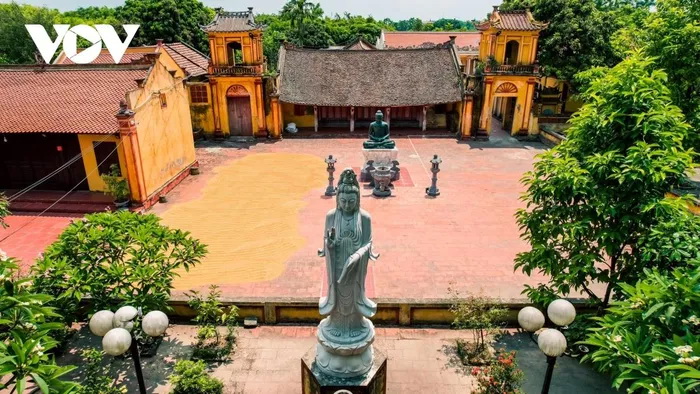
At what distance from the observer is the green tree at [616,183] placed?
7953 mm

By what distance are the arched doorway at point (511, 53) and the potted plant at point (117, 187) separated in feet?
82.4

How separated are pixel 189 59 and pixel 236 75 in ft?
14.5

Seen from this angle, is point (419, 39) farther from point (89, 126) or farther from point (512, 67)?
point (89, 126)

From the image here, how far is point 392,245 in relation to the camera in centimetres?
1609

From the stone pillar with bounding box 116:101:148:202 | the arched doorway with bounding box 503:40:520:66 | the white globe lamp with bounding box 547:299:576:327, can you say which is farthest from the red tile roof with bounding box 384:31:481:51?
the white globe lamp with bounding box 547:299:576:327

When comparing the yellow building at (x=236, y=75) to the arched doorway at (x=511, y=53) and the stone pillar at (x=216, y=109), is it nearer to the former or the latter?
the stone pillar at (x=216, y=109)

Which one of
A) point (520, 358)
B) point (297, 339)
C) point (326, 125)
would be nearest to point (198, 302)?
point (297, 339)

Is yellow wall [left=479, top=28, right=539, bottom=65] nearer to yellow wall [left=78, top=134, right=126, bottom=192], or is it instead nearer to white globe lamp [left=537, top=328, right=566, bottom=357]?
yellow wall [left=78, top=134, right=126, bottom=192]

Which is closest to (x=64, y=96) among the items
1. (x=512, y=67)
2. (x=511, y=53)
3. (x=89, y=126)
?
(x=89, y=126)

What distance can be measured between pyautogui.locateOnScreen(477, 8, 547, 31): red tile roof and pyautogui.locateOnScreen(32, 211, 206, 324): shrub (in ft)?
87.8

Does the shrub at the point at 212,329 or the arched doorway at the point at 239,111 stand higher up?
the arched doorway at the point at 239,111

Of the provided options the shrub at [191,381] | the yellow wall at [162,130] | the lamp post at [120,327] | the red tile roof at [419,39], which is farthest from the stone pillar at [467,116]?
the red tile roof at [419,39]

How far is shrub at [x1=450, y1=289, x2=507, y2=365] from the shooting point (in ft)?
32.2

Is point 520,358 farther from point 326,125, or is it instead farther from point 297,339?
point 326,125
